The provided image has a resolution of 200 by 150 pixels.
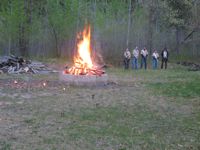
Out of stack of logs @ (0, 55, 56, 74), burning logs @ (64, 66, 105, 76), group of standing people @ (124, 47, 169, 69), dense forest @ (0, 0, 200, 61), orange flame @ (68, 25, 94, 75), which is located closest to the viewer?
burning logs @ (64, 66, 105, 76)

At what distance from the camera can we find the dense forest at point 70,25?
35469 mm

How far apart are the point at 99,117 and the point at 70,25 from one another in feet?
80.4

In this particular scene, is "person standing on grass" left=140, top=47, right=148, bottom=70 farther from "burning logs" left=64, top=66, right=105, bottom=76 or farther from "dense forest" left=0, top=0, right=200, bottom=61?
"burning logs" left=64, top=66, right=105, bottom=76

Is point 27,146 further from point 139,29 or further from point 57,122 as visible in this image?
point 139,29

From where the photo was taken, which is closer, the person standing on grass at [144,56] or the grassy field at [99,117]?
the grassy field at [99,117]

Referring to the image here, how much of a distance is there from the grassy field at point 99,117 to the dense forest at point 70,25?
1684cm

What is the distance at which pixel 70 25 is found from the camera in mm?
35719

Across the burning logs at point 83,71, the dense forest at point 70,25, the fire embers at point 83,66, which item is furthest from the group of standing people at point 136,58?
the burning logs at point 83,71

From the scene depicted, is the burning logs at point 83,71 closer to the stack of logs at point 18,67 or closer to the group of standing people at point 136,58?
the stack of logs at point 18,67

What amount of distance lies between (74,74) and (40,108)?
612 centimetres

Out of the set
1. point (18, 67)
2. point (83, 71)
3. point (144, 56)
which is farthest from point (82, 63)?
point (144, 56)

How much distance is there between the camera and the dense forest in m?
35.5

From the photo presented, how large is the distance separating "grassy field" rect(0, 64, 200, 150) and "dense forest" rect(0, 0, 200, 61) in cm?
1684

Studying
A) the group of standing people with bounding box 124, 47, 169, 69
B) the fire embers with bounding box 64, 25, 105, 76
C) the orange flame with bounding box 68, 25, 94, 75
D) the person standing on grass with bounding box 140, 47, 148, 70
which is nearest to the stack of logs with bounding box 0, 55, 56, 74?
the orange flame with bounding box 68, 25, 94, 75
